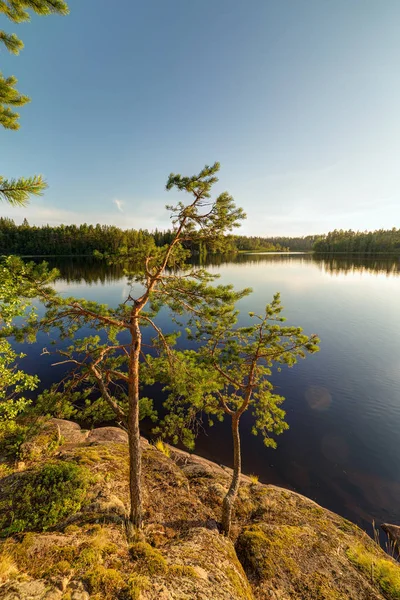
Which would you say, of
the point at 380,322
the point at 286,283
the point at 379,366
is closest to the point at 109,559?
the point at 379,366

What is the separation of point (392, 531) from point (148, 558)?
10714mm

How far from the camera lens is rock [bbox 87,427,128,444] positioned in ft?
39.8

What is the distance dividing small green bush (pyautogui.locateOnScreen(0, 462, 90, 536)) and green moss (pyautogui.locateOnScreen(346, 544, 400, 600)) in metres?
8.29

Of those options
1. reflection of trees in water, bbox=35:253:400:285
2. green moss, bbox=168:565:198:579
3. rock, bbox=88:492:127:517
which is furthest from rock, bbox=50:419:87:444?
reflection of trees in water, bbox=35:253:400:285

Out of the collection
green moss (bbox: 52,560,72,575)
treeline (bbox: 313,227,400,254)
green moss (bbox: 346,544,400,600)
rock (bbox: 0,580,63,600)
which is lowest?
green moss (bbox: 346,544,400,600)

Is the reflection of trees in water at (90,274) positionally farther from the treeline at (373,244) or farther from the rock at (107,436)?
the treeline at (373,244)

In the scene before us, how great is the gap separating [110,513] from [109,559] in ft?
7.14

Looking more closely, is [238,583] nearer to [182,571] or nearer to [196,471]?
[182,571]

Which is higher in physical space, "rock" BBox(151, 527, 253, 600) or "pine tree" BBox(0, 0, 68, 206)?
"pine tree" BBox(0, 0, 68, 206)

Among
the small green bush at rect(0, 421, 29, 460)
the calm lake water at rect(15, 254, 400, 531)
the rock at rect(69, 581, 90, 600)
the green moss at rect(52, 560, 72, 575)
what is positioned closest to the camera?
the rock at rect(69, 581, 90, 600)

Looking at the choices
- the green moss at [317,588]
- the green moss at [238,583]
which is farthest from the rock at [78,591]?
the green moss at [317,588]

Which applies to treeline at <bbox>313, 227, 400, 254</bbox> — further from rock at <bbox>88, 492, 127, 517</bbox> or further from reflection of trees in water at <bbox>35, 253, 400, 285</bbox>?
rock at <bbox>88, 492, 127, 517</bbox>

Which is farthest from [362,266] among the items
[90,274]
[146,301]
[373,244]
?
[146,301]

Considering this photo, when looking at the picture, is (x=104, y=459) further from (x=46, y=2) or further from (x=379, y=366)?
(x=379, y=366)
